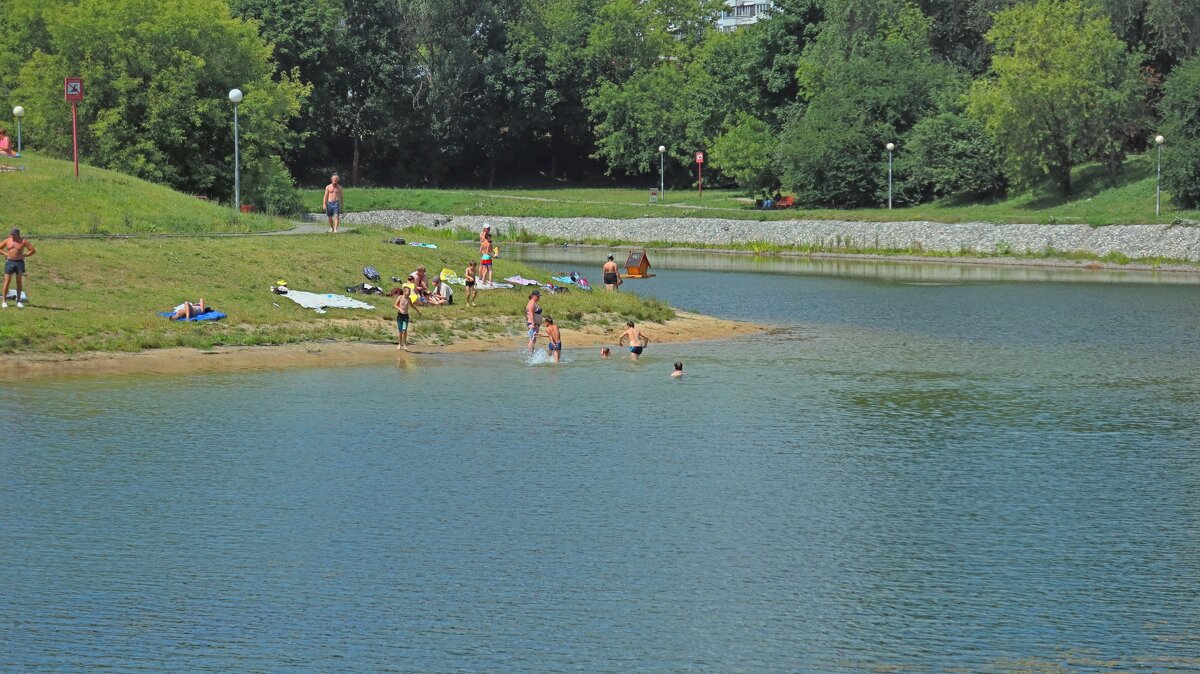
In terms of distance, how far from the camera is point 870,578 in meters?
20.1

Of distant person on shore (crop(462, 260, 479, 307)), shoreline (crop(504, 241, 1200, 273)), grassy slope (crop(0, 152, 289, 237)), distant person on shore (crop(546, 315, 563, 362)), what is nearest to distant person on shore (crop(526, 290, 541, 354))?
distant person on shore (crop(546, 315, 563, 362))

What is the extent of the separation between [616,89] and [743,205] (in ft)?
79.3

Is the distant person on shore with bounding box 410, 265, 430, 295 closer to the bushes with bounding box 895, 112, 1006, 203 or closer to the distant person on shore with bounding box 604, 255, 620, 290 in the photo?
the distant person on shore with bounding box 604, 255, 620, 290

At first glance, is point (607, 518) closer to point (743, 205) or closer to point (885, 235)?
point (885, 235)

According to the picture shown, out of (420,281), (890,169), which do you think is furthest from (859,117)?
(420,281)

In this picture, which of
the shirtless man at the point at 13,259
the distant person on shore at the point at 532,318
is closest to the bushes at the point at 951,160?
the distant person on shore at the point at 532,318

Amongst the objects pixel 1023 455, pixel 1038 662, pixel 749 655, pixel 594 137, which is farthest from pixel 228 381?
pixel 594 137

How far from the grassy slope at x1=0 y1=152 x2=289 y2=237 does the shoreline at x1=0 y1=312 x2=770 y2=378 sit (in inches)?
445

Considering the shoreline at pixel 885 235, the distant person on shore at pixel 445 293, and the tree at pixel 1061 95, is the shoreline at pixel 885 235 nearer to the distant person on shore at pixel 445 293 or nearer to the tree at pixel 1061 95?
the tree at pixel 1061 95

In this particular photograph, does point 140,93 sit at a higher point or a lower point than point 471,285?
higher

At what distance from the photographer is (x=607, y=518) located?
2317cm

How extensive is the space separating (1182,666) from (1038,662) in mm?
1614

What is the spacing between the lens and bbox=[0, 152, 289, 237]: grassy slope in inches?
1897

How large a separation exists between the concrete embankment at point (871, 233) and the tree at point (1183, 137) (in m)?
3.89
